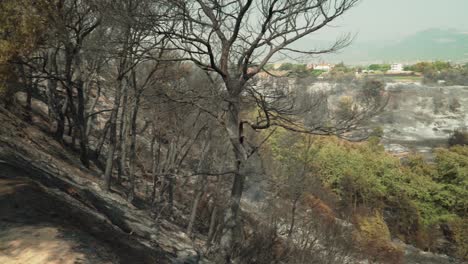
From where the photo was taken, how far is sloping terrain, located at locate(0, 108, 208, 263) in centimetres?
552

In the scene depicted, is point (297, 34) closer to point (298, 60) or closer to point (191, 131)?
point (298, 60)

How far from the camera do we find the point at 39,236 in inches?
211

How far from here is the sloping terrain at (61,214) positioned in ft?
18.1

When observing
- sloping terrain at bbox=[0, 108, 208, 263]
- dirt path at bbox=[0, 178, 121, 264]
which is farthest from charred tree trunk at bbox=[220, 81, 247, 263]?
dirt path at bbox=[0, 178, 121, 264]

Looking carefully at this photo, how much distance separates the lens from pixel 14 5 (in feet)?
31.8

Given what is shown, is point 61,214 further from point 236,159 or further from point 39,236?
point 236,159

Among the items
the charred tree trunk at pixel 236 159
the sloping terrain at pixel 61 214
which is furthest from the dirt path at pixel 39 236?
the charred tree trunk at pixel 236 159

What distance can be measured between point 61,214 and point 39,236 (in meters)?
0.92

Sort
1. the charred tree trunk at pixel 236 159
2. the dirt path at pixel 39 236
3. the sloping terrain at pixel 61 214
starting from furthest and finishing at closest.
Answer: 1. the charred tree trunk at pixel 236 159
2. the sloping terrain at pixel 61 214
3. the dirt path at pixel 39 236

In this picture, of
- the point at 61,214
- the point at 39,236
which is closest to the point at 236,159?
the point at 61,214

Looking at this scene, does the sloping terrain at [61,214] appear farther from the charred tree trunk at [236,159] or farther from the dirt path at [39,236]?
the charred tree trunk at [236,159]

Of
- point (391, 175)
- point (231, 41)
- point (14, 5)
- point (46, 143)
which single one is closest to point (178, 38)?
point (231, 41)

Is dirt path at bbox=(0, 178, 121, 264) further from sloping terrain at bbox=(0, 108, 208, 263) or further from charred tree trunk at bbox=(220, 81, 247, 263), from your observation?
charred tree trunk at bbox=(220, 81, 247, 263)

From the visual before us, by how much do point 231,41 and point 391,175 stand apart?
31.6m
